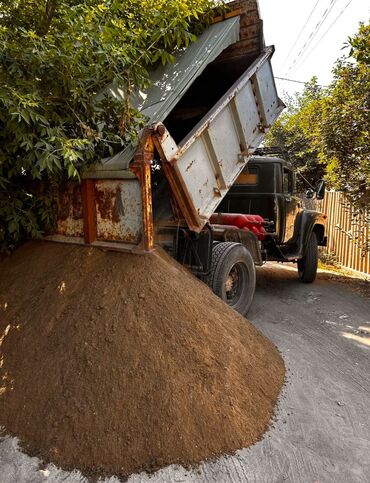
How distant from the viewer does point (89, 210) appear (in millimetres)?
3529

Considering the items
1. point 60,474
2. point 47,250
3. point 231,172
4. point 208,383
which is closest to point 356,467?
point 208,383

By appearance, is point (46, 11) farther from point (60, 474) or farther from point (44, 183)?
point (60, 474)

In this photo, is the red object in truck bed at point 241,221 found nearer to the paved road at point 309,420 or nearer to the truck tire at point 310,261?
the paved road at point 309,420

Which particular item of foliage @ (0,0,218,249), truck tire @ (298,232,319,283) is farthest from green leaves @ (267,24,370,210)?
foliage @ (0,0,218,249)

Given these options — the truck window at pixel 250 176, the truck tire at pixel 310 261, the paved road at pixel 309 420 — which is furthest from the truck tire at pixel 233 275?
the truck tire at pixel 310 261

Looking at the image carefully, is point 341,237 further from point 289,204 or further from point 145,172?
point 145,172

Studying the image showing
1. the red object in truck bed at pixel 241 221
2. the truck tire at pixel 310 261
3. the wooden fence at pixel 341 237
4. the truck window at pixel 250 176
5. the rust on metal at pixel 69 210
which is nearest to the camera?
the rust on metal at pixel 69 210

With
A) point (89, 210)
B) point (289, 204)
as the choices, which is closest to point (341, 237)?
point (289, 204)

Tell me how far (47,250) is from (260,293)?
3.76m

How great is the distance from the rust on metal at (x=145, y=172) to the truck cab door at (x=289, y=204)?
3.81 m

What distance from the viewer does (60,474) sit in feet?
6.81

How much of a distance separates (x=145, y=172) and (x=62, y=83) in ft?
3.76

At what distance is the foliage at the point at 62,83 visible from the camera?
2.93 metres

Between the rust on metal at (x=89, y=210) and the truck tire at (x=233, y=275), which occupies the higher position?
the rust on metal at (x=89, y=210)
